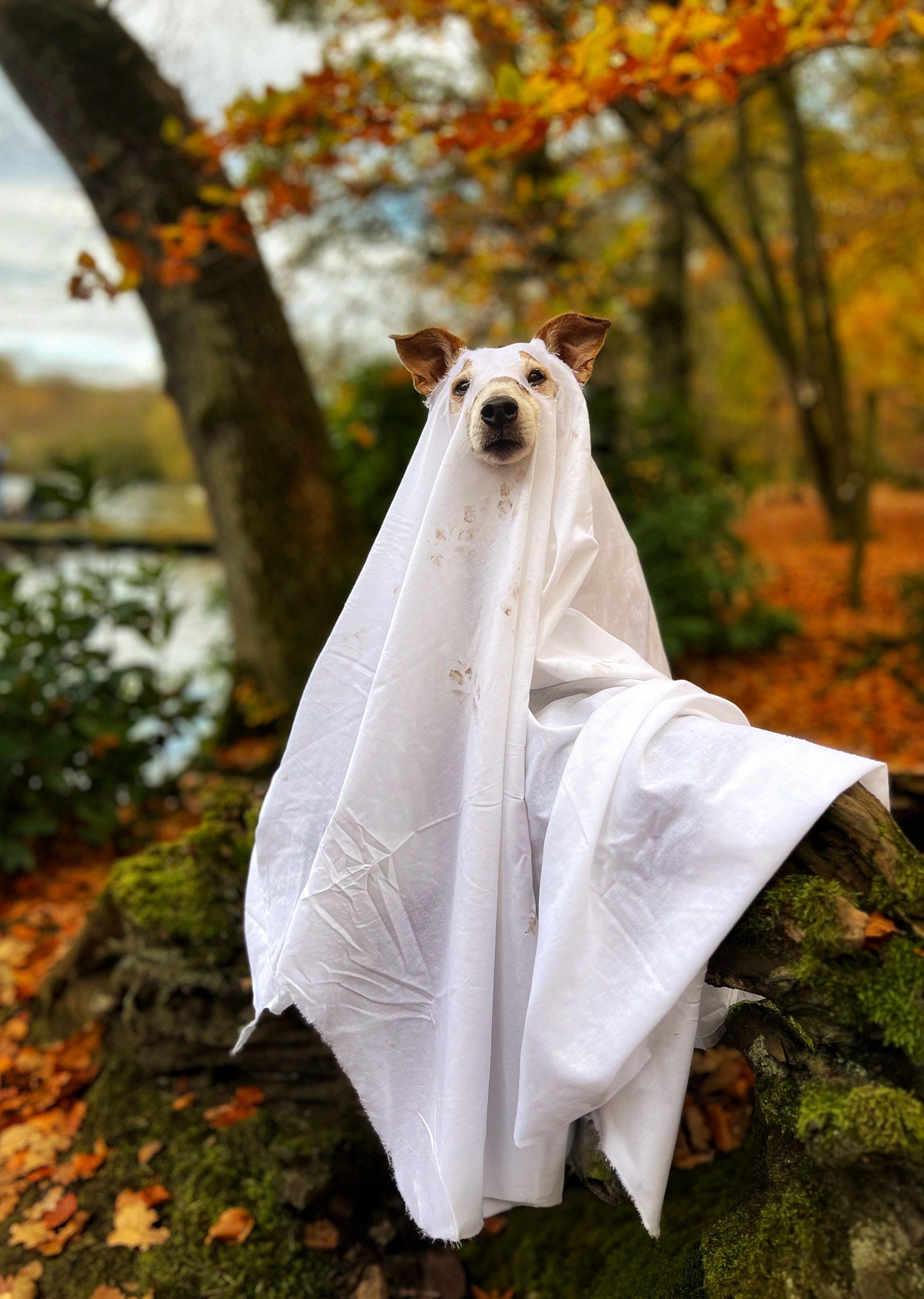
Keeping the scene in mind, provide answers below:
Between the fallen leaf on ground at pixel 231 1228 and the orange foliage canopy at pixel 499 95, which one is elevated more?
the orange foliage canopy at pixel 499 95

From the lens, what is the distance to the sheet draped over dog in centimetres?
172

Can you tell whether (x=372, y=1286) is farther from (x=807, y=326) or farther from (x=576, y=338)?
(x=807, y=326)

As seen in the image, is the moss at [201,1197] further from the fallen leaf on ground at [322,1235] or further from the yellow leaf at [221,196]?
the yellow leaf at [221,196]

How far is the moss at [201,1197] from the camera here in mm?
2330

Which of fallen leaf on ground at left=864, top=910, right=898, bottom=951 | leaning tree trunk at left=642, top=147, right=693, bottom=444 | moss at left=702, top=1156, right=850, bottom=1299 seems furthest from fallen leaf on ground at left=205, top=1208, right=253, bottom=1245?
leaning tree trunk at left=642, top=147, right=693, bottom=444

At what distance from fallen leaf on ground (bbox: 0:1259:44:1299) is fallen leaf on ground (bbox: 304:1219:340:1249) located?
27.2 inches

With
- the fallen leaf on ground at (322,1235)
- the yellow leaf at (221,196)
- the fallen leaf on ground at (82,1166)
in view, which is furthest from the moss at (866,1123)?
the yellow leaf at (221,196)

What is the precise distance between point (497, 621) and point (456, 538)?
0.23 m

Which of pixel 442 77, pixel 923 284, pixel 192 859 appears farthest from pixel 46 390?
pixel 192 859

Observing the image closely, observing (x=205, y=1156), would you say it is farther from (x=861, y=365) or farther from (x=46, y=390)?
(x=46, y=390)

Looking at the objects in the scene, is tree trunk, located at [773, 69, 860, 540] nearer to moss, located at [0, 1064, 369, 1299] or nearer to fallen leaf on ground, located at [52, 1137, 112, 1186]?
moss, located at [0, 1064, 369, 1299]

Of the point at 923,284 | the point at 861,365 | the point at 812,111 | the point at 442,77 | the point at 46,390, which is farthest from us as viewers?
the point at 46,390

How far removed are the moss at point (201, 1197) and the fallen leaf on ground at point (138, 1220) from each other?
2 centimetres

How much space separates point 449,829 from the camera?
6.89 ft
